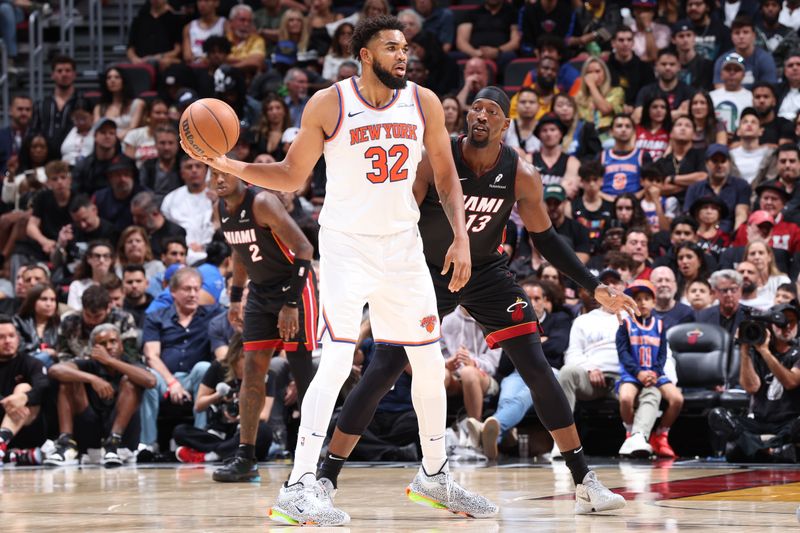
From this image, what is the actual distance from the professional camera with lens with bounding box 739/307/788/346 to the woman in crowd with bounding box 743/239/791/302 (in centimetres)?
157

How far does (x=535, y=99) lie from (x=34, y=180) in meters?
5.77

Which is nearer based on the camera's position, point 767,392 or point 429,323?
point 429,323

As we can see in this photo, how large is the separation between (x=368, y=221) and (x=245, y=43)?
1077 centimetres

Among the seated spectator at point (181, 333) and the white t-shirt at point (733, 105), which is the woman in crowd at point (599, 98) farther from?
the seated spectator at point (181, 333)

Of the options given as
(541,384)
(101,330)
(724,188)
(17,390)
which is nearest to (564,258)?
(541,384)

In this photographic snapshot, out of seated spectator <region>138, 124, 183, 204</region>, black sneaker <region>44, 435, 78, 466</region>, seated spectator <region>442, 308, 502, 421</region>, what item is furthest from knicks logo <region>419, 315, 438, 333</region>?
seated spectator <region>138, 124, 183, 204</region>

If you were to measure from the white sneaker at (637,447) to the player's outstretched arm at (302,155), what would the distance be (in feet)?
15.6

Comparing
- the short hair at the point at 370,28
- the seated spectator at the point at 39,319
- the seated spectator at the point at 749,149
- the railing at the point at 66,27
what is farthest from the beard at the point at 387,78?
the railing at the point at 66,27

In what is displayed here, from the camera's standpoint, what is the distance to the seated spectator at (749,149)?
454 inches

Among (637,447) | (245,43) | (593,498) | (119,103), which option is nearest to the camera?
(593,498)

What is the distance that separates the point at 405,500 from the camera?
6277 millimetres

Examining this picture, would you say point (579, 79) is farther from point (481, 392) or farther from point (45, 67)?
point (45, 67)

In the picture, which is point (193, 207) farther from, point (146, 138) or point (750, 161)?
point (750, 161)

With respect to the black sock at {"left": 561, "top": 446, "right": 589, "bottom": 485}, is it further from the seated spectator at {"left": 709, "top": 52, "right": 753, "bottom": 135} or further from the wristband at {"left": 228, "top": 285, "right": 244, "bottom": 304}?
the seated spectator at {"left": 709, "top": 52, "right": 753, "bottom": 135}
